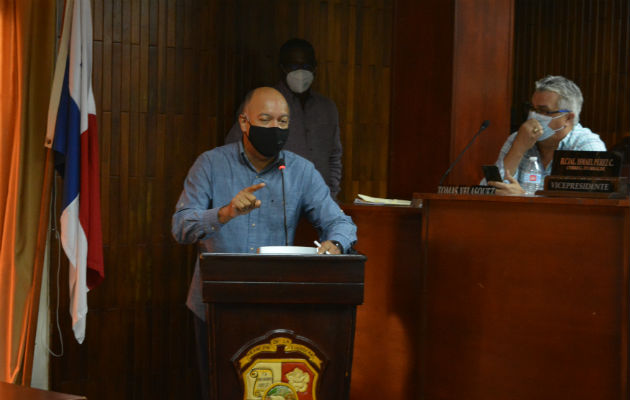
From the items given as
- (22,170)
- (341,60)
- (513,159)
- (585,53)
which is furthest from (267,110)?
(585,53)

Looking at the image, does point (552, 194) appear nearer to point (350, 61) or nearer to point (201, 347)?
point (201, 347)

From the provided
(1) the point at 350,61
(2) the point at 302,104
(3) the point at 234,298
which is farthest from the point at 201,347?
(1) the point at 350,61

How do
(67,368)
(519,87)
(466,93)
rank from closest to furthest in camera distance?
(466,93)
(67,368)
(519,87)

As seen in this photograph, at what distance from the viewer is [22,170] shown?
363 centimetres

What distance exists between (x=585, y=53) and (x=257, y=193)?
3.84 meters

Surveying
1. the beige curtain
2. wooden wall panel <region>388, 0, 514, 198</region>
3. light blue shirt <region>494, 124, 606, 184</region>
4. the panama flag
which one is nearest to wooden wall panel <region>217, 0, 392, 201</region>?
wooden wall panel <region>388, 0, 514, 198</region>

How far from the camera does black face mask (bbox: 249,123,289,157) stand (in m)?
2.89

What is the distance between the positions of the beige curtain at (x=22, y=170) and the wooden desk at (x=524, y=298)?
6.03 feet

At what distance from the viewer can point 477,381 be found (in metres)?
2.88

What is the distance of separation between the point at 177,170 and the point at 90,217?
51.3 inches

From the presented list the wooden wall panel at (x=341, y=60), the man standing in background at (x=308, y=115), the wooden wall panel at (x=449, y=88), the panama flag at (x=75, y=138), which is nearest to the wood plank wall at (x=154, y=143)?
the wooden wall panel at (x=341, y=60)

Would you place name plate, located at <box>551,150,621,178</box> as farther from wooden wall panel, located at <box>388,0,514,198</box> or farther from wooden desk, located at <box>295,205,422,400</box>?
wooden wall panel, located at <box>388,0,514,198</box>

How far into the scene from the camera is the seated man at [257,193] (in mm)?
2891

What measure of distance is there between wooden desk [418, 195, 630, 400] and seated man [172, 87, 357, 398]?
1.45 ft
